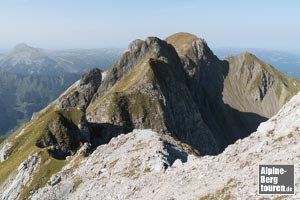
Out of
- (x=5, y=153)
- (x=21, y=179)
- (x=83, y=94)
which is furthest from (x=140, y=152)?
(x=83, y=94)

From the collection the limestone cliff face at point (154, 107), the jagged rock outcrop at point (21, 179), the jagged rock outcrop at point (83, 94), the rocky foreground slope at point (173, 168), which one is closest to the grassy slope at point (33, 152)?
the jagged rock outcrop at point (21, 179)

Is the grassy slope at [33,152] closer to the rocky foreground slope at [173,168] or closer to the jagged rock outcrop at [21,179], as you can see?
the jagged rock outcrop at [21,179]

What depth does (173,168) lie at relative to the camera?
1791 inches

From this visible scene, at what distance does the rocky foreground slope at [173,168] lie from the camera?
34281 millimetres

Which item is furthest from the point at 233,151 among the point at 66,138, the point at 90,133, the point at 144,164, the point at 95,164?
the point at 90,133

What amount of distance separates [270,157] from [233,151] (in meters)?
6.70

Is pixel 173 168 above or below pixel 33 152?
above

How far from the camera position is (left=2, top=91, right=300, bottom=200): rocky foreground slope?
34.3 m

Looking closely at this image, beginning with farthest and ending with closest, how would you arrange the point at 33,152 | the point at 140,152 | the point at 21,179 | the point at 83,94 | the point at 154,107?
1. the point at 83,94
2. the point at 154,107
3. the point at 33,152
4. the point at 21,179
5. the point at 140,152

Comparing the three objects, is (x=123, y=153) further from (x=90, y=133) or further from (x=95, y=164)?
(x=90, y=133)

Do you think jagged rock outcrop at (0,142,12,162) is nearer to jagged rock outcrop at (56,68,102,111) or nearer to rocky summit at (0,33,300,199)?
rocky summit at (0,33,300,199)

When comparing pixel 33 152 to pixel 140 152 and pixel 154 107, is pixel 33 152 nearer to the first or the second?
pixel 140 152

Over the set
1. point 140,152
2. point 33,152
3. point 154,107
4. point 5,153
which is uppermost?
point 140,152

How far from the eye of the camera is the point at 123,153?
5906cm
